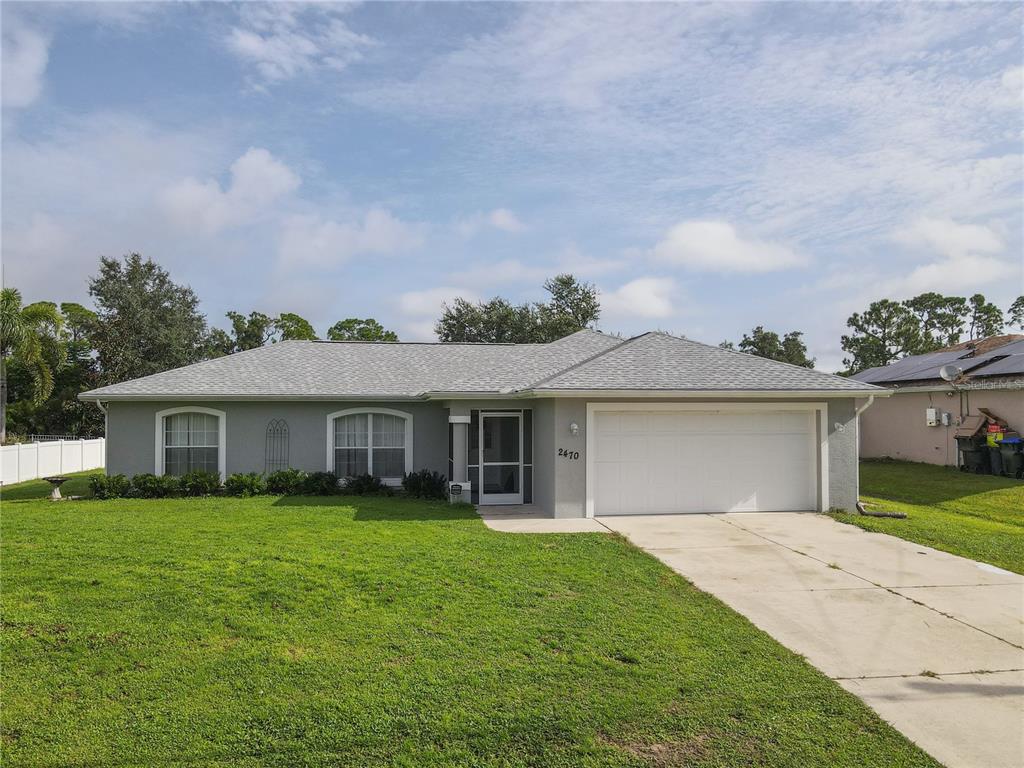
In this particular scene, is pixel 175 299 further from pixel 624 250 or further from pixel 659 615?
pixel 659 615

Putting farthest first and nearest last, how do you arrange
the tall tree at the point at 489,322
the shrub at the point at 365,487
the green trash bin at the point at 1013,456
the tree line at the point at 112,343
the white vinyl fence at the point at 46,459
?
1. the tall tree at the point at 489,322
2. the tree line at the point at 112,343
3. the white vinyl fence at the point at 46,459
4. the green trash bin at the point at 1013,456
5. the shrub at the point at 365,487

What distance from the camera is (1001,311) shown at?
5725cm

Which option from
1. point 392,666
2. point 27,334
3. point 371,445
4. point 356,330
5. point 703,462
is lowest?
point 392,666

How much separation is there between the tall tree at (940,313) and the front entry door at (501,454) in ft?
172

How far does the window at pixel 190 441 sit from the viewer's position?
15.7 metres

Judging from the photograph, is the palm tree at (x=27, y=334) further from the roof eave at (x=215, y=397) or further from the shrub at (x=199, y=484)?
the shrub at (x=199, y=484)

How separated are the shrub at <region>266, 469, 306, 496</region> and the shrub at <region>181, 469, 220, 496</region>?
4.02ft

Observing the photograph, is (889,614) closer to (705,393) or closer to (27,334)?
(705,393)

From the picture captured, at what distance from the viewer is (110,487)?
14.9 m

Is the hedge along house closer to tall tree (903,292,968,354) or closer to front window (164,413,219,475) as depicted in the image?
front window (164,413,219,475)

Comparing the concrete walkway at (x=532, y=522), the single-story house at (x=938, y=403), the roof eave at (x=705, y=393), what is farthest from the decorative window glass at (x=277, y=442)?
the single-story house at (x=938, y=403)

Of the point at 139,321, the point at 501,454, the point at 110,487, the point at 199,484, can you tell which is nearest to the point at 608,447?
the point at 501,454

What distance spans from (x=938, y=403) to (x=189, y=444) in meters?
21.6

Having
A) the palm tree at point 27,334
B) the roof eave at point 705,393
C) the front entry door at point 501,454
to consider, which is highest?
the palm tree at point 27,334
